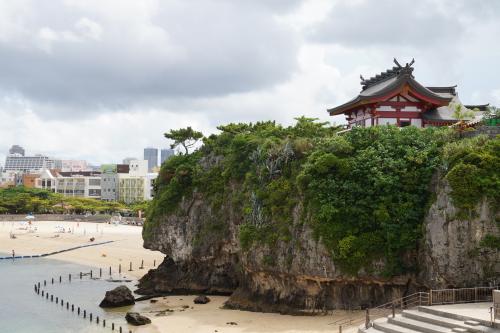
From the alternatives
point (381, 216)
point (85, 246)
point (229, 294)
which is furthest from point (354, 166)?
point (85, 246)

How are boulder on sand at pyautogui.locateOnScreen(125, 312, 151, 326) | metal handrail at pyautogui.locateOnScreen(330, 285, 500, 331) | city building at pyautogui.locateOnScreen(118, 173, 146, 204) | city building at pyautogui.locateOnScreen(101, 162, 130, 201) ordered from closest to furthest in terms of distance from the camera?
1. metal handrail at pyautogui.locateOnScreen(330, 285, 500, 331)
2. boulder on sand at pyautogui.locateOnScreen(125, 312, 151, 326)
3. city building at pyautogui.locateOnScreen(118, 173, 146, 204)
4. city building at pyautogui.locateOnScreen(101, 162, 130, 201)

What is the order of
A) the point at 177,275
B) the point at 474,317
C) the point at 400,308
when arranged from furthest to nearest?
the point at 177,275 < the point at 400,308 < the point at 474,317

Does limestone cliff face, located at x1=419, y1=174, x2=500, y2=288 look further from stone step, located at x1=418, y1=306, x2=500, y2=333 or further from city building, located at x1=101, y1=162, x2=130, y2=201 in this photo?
city building, located at x1=101, y1=162, x2=130, y2=201

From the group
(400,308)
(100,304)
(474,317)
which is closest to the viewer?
(474,317)

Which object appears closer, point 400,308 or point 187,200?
point 400,308

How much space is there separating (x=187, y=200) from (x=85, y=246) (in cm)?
3946

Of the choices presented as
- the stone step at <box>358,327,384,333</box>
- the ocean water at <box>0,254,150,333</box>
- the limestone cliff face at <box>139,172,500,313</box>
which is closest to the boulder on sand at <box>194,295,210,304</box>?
the limestone cliff face at <box>139,172,500,313</box>

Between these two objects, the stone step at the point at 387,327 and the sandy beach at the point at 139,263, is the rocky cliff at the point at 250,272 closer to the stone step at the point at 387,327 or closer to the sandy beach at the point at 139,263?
the sandy beach at the point at 139,263

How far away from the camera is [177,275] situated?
148 feet

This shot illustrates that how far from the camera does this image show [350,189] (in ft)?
102

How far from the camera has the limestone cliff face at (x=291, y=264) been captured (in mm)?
27109

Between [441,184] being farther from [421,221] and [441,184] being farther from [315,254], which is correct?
[315,254]

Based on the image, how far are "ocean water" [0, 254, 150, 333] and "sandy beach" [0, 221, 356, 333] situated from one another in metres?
2.51

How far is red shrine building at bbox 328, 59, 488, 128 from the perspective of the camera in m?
38.8
